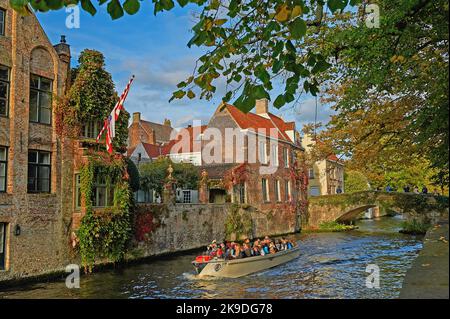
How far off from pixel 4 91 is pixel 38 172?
3558mm

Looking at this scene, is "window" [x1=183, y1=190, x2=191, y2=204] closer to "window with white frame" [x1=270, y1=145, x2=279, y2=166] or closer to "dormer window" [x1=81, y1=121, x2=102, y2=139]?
"window with white frame" [x1=270, y1=145, x2=279, y2=166]

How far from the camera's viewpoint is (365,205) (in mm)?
39625

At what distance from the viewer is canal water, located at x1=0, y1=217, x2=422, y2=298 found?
15.3 meters

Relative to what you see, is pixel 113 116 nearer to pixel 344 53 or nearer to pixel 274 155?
pixel 344 53

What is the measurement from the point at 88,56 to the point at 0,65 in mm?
4121

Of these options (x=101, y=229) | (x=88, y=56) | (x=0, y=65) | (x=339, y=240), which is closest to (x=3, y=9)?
(x=0, y=65)

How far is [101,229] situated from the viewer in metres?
18.9

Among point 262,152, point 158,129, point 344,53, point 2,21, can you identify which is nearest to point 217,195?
point 262,152

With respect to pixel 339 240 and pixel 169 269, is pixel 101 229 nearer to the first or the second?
pixel 169 269

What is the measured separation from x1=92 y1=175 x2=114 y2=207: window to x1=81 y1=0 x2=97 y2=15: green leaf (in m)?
16.8

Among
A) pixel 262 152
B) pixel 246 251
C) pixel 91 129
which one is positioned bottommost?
pixel 246 251

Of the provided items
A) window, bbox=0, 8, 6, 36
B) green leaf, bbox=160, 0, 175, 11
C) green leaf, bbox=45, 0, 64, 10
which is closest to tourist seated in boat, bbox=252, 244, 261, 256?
window, bbox=0, 8, 6, 36

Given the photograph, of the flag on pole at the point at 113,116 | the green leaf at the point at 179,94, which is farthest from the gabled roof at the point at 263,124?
the green leaf at the point at 179,94

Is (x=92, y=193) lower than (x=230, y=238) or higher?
higher
